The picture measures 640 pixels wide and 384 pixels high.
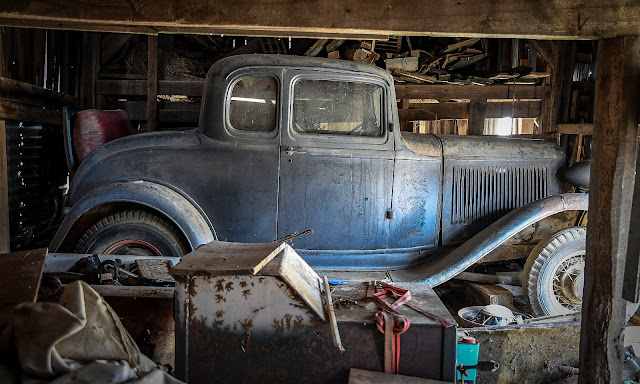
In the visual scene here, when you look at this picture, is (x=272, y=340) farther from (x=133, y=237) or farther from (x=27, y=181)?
(x=27, y=181)

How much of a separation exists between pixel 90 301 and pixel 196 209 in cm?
197

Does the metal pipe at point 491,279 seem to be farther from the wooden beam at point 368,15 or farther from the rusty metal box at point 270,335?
the wooden beam at point 368,15

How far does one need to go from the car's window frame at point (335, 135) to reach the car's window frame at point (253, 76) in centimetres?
6

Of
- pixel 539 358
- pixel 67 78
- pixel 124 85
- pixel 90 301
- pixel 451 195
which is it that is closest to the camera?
pixel 90 301

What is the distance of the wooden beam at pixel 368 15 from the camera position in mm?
2359

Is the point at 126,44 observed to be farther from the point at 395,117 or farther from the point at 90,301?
the point at 90,301

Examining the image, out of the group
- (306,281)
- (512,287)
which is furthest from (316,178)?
(512,287)

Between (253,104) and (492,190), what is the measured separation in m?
2.34

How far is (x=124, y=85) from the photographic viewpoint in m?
6.52

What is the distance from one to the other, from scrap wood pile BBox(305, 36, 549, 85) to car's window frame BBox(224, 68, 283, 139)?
315cm

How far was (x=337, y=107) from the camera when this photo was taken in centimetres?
398

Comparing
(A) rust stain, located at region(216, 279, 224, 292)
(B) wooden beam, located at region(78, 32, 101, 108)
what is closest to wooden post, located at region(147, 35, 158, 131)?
(B) wooden beam, located at region(78, 32, 101, 108)

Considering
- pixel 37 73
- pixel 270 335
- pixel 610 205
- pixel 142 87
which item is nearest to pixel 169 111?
pixel 142 87

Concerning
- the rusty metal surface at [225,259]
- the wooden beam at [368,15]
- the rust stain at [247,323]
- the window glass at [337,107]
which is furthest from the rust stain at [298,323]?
the window glass at [337,107]
